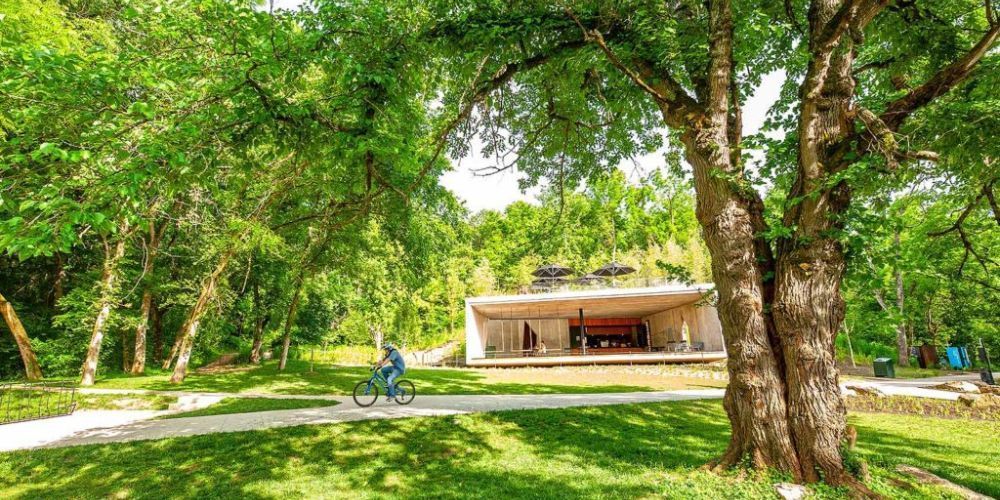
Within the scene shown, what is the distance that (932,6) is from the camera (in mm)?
5168

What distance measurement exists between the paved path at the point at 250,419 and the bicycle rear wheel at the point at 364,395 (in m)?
0.15

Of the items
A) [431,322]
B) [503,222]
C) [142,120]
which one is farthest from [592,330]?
[142,120]

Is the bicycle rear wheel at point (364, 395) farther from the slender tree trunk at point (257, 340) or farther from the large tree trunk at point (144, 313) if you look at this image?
the slender tree trunk at point (257, 340)

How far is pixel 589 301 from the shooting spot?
24141mm

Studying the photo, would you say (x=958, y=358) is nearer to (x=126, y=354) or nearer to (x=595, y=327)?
(x=595, y=327)

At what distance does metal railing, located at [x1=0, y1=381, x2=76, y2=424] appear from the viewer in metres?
9.30

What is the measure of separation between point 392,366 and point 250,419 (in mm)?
2968

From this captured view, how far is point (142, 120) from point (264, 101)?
1099 millimetres

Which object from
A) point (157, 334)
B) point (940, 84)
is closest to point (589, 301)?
point (940, 84)

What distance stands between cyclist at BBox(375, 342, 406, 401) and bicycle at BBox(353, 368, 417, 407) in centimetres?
7

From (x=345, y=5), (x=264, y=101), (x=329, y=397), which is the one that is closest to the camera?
(x=264, y=101)

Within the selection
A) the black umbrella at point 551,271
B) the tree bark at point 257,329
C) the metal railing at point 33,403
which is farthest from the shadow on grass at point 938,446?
the tree bark at point 257,329

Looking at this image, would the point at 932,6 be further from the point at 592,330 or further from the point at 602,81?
the point at 592,330

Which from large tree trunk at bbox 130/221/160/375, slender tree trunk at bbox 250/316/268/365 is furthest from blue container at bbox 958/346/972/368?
large tree trunk at bbox 130/221/160/375
